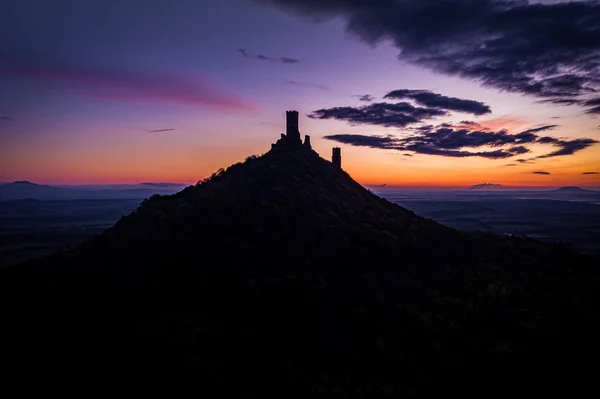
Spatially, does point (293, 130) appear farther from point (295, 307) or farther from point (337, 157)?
point (295, 307)

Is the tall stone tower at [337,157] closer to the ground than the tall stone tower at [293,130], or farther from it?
closer to the ground

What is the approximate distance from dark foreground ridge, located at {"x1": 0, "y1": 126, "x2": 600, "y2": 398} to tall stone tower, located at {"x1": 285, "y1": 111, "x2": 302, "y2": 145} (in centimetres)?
1176

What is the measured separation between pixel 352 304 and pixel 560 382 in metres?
10.7

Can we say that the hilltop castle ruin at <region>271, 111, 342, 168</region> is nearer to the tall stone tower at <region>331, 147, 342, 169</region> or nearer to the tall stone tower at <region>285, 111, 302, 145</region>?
the tall stone tower at <region>285, 111, 302, 145</region>

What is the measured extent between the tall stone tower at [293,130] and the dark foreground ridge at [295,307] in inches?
463

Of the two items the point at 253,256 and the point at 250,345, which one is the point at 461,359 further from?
the point at 253,256

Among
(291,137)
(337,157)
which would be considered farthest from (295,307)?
(337,157)

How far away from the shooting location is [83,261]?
82.1ft

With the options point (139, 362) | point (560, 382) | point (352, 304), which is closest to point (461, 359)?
point (560, 382)

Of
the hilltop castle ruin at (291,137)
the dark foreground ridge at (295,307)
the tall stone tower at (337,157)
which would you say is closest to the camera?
the dark foreground ridge at (295,307)

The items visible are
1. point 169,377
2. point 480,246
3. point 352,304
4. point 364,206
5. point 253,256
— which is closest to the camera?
point 169,377

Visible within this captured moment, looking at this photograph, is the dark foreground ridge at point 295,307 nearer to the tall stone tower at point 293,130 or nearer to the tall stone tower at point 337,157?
the tall stone tower at point 293,130

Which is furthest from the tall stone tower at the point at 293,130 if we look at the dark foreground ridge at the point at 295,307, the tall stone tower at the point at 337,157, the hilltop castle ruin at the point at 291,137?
the dark foreground ridge at the point at 295,307

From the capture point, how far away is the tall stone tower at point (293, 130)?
41.9 meters
